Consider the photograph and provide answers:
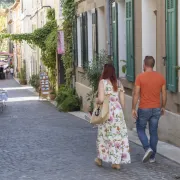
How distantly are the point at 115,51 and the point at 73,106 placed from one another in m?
6.98

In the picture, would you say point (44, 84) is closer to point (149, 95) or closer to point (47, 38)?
point (47, 38)

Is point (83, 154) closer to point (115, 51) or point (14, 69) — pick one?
point (115, 51)

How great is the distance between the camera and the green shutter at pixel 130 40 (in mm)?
13660

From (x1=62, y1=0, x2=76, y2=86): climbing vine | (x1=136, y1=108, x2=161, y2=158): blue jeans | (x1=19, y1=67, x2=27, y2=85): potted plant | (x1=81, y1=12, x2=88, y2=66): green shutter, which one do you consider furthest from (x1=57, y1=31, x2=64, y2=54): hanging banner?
(x1=19, y1=67, x2=27, y2=85): potted plant

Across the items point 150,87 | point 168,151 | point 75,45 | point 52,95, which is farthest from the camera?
point 52,95

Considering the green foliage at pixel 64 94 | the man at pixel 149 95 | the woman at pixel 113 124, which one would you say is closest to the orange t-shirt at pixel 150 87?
the man at pixel 149 95

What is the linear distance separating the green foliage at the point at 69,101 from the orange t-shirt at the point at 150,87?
13.2m

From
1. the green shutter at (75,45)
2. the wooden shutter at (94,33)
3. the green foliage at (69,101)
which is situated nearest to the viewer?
the wooden shutter at (94,33)

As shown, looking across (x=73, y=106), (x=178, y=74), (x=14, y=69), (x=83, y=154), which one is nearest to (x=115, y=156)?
(x=83, y=154)

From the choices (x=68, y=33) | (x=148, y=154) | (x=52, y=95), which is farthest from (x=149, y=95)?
(x=52, y=95)

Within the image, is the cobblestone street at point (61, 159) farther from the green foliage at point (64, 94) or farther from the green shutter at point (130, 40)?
the green foliage at point (64, 94)

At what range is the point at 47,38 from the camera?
99.8 feet

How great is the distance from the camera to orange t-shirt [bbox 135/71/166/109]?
8906 mm

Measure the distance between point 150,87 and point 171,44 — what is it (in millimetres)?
2139
